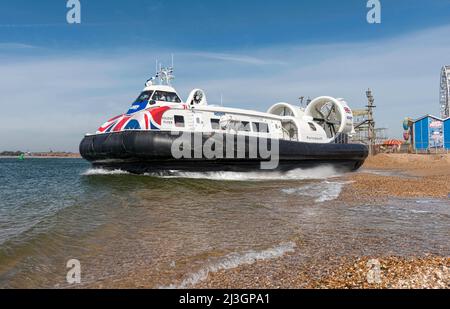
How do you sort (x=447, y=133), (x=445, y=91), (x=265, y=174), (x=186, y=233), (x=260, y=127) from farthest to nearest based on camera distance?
(x=445, y=91) → (x=447, y=133) → (x=260, y=127) → (x=265, y=174) → (x=186, y=233)

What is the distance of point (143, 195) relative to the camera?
724 centimetres

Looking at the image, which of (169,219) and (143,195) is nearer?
(169,219)

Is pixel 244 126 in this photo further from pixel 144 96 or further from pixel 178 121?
pixel 144 96

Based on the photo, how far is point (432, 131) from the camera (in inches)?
1121

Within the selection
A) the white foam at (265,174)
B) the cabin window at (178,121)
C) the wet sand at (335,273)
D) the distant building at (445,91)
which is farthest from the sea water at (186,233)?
the distant building at (445,91)

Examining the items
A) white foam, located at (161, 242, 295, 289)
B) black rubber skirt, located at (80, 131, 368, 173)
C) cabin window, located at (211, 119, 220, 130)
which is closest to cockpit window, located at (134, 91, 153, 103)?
black rubber skirt, located at (80, 131, 368, 173)

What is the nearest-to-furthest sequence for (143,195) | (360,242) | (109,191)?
(360,242) < (143,195) < (109,191)

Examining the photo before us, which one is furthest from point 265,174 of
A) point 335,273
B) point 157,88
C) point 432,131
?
point 432,131

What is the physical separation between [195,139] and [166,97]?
7.59 ft

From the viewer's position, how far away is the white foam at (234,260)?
8.52 ft
